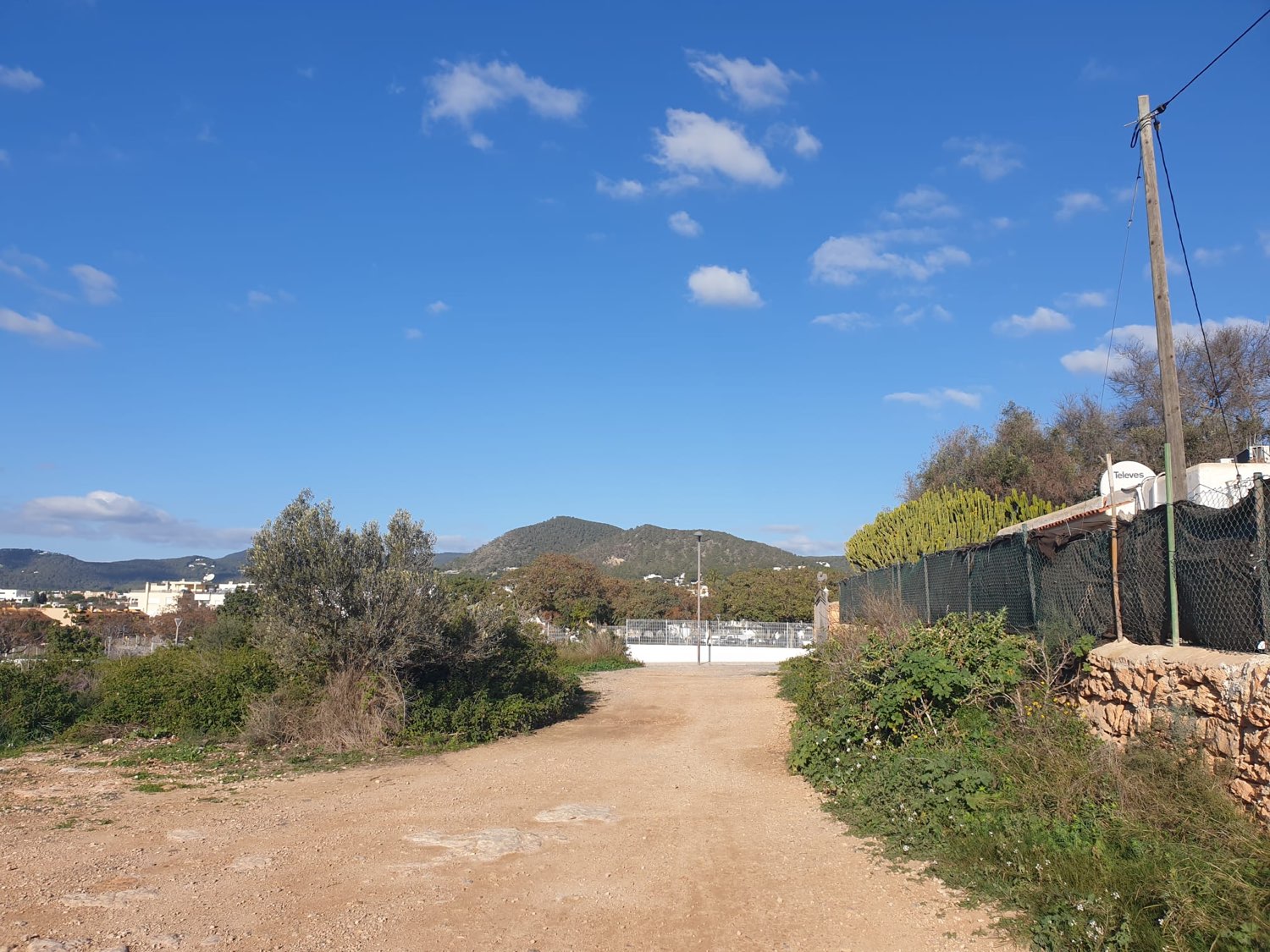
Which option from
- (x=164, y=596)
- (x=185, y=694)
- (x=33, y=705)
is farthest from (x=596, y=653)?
(x=164, y=596)

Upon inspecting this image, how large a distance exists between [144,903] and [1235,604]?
7748 millimetres

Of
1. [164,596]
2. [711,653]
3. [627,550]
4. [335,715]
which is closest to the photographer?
[335,715]

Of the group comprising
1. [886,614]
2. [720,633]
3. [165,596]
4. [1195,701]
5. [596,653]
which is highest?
[165,596]

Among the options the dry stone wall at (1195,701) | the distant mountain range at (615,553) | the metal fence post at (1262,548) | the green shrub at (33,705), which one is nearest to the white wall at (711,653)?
the green shrub at (33,705)

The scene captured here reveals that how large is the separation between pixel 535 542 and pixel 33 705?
100374 mm

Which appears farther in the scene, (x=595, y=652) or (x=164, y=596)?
(x=164, y=596)

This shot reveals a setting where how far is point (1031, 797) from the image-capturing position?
6629 millimetres

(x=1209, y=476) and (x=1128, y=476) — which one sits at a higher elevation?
(x=1128, y=476)

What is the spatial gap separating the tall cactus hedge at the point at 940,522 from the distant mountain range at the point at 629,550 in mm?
71839

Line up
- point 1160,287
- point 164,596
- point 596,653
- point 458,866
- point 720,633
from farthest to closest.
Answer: point 164,596 < point 720,633 < point 596,653 < point 1160,287 < point 458,866

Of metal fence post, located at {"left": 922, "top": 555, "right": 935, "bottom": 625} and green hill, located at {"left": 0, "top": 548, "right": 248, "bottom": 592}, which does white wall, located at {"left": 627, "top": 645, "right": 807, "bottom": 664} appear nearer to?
metal fence post, located at {"left": 922, "top": 555, "right": 935, "bottom": 625}

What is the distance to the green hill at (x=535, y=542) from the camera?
107m

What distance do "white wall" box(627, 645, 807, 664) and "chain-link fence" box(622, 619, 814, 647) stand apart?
5.45 feet

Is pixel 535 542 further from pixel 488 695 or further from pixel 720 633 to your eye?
pixel 488 695
